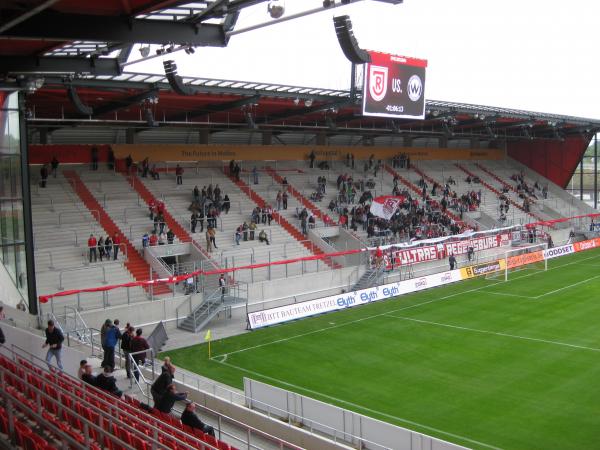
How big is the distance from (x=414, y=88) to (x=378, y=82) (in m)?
2.68

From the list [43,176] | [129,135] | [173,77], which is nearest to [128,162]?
Result: [129,135]

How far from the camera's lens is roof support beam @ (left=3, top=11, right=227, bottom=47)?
11.1 metres

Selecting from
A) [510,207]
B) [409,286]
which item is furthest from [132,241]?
[510,207]

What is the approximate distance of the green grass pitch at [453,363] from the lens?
1703 centimetres

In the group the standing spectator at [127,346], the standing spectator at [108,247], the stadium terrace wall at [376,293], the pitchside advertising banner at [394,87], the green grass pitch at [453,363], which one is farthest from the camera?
the pitchside advertising banner at [394,87]

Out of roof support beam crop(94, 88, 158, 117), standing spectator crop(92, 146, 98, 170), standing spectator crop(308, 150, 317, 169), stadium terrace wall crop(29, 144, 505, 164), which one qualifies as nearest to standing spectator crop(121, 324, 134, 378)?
roof support beam crop(94, 88, 158, 117)

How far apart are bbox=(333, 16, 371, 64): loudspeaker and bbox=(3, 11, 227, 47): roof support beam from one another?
2.38m

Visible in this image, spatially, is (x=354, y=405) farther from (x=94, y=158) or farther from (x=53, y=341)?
(x=94, y=158)

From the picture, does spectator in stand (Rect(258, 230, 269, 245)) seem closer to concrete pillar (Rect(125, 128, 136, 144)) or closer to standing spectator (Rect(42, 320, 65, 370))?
concrete pillar (Rect(125, 128, 136, 144))

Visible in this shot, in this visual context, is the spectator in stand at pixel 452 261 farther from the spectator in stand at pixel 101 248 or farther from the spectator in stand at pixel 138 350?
the spectator in stand at pixel 138 350

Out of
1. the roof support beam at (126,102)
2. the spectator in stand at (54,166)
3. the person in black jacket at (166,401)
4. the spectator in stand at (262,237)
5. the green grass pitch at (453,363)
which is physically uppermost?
the roof support beam at (126,102)

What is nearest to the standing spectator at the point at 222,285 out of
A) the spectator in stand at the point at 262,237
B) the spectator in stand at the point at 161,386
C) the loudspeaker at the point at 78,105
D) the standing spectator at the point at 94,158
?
the spectator in stand at the point at 262,237

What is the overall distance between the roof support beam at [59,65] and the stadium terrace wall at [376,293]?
1285 cm

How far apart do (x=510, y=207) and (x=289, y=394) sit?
42.8m
